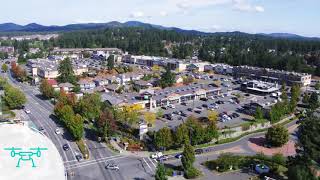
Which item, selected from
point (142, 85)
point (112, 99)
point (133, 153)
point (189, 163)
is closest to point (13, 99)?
point (112, 99)

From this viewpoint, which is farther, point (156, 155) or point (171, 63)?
point (171, 63)

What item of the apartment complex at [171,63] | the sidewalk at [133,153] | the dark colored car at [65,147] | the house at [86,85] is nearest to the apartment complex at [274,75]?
the apartment complex at [171,63]

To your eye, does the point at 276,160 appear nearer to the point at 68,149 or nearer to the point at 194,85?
the point at 68,149

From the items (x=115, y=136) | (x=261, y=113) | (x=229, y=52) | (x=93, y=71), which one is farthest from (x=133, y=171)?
(x=229, y=52)

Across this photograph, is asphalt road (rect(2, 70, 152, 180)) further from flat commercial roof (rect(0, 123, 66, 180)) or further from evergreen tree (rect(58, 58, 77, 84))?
evergreen tree (rect(58, 58, 77, 84))

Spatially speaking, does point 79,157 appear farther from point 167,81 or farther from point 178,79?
point 178,79

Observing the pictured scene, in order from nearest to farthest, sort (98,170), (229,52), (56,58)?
(98,170) → (56,58) → (229,52)
